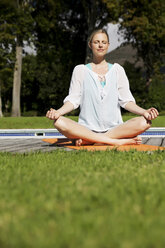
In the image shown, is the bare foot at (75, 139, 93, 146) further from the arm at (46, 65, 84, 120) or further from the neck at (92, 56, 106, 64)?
the neck at (92, 56, 106, 64)

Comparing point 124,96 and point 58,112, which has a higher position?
point 124,96

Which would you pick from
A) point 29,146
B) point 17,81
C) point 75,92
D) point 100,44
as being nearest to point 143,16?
point 17,81

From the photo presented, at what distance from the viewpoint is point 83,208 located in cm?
195

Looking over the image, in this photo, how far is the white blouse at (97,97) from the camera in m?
5.70

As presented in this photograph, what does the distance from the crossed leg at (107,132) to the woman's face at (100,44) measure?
1.22 m

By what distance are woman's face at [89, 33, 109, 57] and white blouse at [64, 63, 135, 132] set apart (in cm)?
32

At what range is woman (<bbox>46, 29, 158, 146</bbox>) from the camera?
18.5 ft

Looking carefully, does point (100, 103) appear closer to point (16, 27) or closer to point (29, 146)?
point (29, 146)

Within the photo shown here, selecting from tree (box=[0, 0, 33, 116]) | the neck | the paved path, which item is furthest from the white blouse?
tree (box=[0, 0, 33, 116])

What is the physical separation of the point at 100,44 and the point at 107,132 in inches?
55.9

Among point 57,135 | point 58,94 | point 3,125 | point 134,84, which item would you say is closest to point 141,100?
point 134,84

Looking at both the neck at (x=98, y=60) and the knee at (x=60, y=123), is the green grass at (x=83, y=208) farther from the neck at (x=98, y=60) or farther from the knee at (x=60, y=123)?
the neck at (x=98, y=60)

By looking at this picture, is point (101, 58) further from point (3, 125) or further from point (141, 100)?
point (141, 100)

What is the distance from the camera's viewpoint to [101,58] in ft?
19.4
